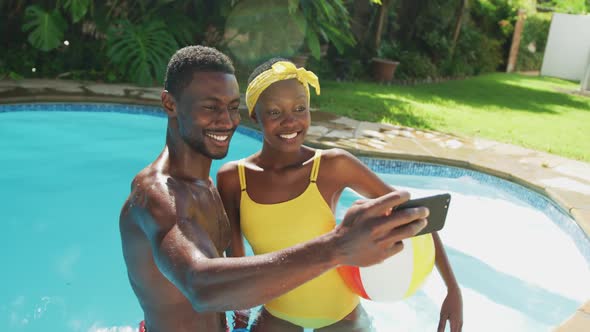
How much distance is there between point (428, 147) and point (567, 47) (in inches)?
711

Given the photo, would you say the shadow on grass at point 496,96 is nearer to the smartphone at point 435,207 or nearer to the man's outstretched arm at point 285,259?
the smartphone at point 435,207

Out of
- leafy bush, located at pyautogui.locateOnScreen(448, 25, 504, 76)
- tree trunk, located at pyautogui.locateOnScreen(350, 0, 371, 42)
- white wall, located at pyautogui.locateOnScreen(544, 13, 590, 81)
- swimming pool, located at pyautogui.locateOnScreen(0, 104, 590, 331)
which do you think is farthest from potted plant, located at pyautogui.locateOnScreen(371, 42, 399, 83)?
white wall, located at pyautogui.locateOnScreen(544, 13, 590, 81)

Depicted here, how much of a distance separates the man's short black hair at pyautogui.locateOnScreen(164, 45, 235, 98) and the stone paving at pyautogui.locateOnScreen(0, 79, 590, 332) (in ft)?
14.4

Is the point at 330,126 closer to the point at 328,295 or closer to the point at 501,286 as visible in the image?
the point at 501,286

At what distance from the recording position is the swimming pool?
4551 mm

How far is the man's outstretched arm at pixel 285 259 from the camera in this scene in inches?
43.6

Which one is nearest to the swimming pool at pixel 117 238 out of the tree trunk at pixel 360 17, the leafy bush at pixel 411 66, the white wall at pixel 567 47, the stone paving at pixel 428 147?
the stone paving at pixel 428 147

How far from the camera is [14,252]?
503 cm

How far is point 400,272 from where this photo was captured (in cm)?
196

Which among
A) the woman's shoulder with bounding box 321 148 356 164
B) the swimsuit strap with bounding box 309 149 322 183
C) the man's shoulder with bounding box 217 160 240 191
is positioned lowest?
the man's shoulder with bounding box 217 160 240 191

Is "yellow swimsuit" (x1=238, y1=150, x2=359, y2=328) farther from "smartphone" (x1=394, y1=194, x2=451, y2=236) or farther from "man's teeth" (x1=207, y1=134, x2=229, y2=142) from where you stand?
"smartphone" (x1=394, y1=194, x2=451, y2=236)

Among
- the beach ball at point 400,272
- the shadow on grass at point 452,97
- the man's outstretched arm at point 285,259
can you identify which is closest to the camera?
the man's outstretched arm at point 285,259

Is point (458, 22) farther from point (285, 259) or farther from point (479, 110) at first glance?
point (285, 259)

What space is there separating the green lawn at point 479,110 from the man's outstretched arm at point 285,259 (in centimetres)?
737
